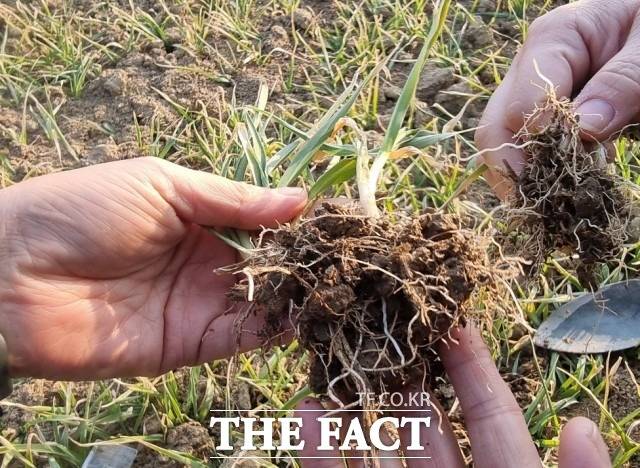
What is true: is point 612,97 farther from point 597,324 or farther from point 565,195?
point 597,324

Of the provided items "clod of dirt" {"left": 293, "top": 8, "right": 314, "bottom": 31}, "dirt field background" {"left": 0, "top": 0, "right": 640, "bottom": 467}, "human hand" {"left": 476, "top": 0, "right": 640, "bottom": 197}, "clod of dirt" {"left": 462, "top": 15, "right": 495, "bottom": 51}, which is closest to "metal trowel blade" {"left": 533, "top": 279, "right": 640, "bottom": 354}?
"dirt field background" {"left": 0, "top": 0, "right": 640, "bottom": 467}

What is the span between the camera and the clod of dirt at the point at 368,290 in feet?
3.76

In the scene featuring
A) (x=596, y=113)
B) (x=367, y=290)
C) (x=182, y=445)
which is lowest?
(x=182, y=445)

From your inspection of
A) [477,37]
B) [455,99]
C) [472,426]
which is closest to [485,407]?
[472,426]

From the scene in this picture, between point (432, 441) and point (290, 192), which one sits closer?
point (432, 441)

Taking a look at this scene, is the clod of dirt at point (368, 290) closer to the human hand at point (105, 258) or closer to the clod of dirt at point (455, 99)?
the human hand at point (105, 258)

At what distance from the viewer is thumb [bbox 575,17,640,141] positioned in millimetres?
1330

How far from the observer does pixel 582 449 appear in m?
0.98

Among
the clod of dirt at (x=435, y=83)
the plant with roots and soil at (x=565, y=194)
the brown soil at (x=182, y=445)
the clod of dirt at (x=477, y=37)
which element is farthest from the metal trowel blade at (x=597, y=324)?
the clod of dirt at (x=477, y=37)

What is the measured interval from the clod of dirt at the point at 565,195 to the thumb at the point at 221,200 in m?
0.47

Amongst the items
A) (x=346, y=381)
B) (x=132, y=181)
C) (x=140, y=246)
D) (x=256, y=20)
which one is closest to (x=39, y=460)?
(x=140, y=246)

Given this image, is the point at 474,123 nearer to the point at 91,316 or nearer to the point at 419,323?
the point at 419,323

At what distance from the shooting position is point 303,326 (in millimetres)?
1180

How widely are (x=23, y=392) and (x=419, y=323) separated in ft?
3.23
